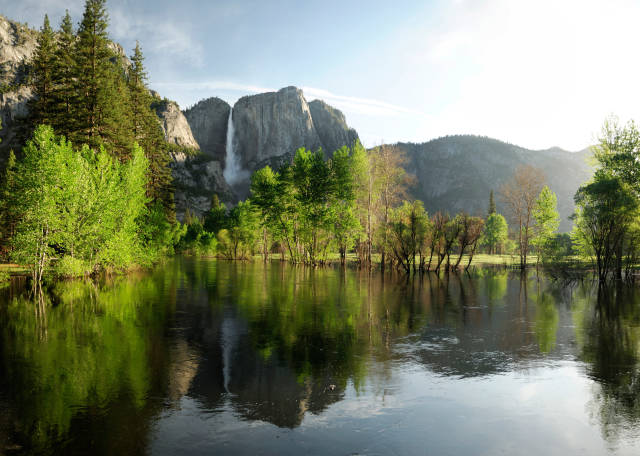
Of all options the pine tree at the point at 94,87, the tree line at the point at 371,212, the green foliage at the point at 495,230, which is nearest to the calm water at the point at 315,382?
the pine tree at the point at 94,87

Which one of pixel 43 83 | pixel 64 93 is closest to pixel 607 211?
pixel 64 93

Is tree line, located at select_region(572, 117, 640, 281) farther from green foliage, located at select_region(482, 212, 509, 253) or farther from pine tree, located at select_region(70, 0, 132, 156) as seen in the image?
green foliage, located at select_region(482, 212, 509, 253)

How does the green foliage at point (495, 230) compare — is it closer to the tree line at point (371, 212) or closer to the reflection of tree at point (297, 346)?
the tree line at point (371, 212)

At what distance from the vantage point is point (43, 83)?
5038cm

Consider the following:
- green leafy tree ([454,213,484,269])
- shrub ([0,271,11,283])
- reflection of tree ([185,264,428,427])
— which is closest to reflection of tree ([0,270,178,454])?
reflection of tree ([185,264,428,427])

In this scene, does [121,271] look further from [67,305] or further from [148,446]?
[148,446]

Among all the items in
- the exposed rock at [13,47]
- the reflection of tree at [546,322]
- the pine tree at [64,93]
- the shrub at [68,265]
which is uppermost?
the exposed rock at [13,47]

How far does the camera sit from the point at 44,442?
738 cm

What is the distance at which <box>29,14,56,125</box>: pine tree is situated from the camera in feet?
154

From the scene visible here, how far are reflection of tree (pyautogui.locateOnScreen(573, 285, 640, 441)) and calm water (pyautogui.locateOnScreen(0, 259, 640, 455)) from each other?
63 millimetres

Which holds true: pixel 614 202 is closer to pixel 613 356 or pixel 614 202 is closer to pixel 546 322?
pixel 546 322

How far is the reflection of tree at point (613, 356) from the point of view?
29.9ft

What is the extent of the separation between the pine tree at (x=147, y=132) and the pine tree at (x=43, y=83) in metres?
11.9

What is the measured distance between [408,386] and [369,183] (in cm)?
5456
